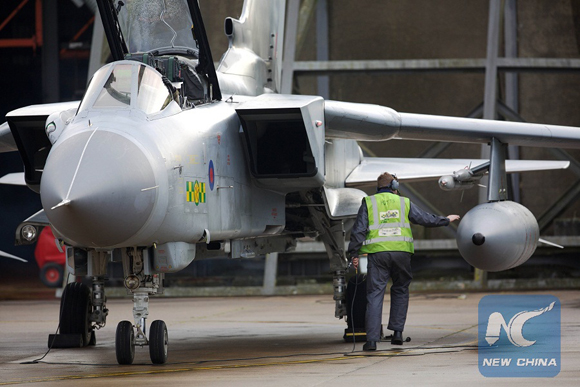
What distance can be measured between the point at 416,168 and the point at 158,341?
5.14 m

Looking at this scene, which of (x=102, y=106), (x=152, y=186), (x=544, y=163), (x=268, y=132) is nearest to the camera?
(x=152, y=186)

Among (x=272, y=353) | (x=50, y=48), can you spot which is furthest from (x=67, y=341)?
(x=50, y=48)

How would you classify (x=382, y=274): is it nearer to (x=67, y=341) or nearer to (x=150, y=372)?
(x=150, y=372)

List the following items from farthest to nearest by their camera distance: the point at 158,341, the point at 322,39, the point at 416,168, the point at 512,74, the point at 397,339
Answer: the point at 322,39 < the point at 512,74 < the point at 416,168 < the point at 397,339 < the point at 158,341

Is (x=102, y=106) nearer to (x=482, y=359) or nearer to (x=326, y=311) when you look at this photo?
(x=482, y=359)

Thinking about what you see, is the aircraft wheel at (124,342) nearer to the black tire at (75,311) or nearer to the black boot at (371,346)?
the black boot at (371,346)

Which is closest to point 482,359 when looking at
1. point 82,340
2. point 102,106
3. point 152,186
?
point 152,186

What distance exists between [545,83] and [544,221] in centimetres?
316

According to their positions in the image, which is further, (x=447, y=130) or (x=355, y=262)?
(x=447, y=130)

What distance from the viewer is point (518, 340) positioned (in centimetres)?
930

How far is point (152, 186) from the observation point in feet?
23.4

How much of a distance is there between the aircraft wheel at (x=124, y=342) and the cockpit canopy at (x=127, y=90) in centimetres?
181

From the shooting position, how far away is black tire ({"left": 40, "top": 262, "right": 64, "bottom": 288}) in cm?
2181

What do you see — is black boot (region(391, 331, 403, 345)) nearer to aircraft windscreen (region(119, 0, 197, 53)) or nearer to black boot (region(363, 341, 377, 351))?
black boot (region(363, 341, 377, 351))
